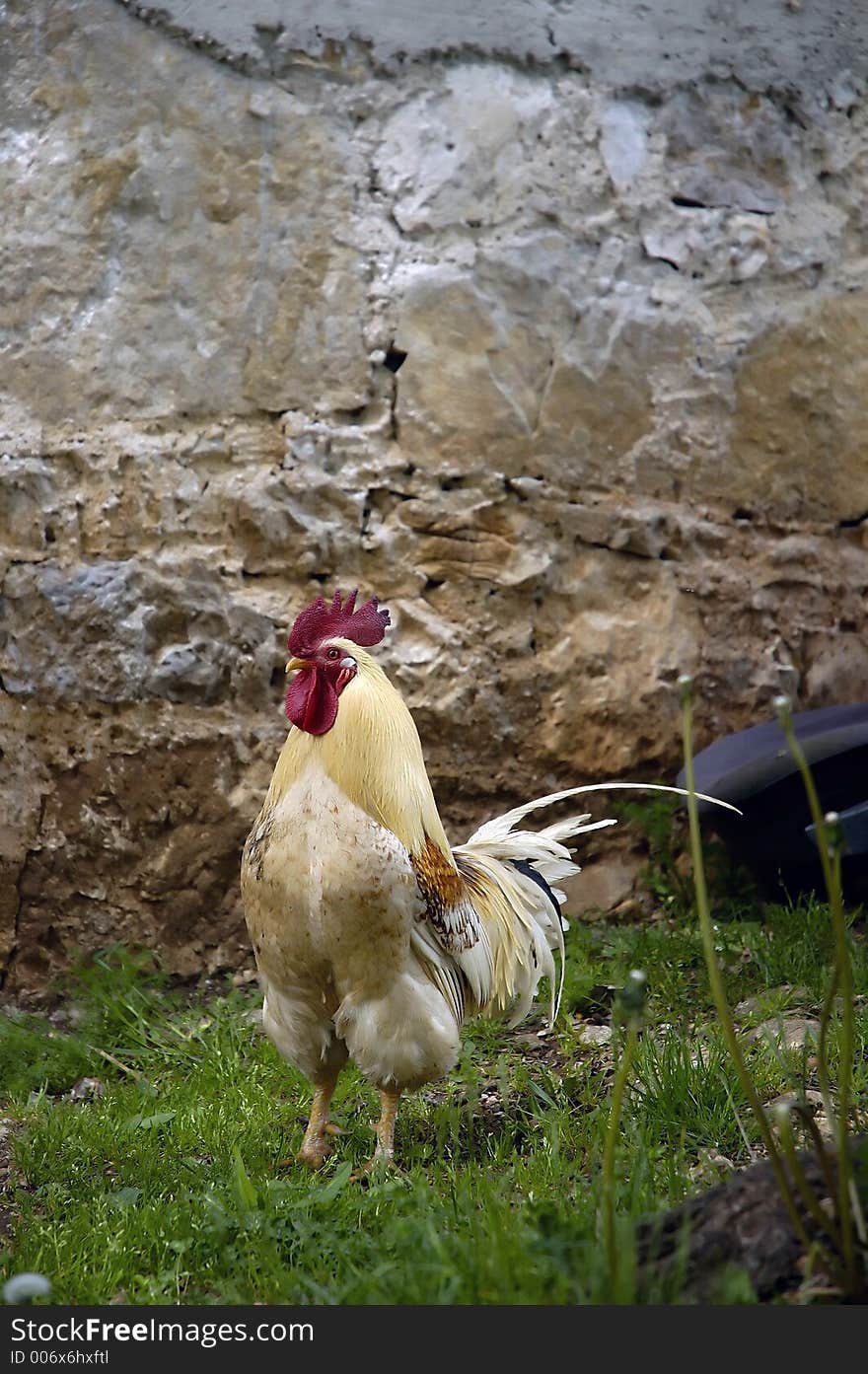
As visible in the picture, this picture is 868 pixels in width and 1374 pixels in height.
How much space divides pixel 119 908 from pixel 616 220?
381 centimetres

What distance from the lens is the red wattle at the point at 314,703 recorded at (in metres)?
3.29

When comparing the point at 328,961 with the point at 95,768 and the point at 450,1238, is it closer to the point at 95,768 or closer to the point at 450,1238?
the point at 450,1238

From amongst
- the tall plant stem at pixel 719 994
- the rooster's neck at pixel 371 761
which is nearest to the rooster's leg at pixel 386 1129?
the rooster's neck at pixel 371 761

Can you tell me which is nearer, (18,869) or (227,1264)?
(227,1264)

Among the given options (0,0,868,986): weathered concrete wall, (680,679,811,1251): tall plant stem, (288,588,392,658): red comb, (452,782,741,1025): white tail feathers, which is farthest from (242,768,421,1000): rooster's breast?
(0,0,868,986): weathered concrete wall

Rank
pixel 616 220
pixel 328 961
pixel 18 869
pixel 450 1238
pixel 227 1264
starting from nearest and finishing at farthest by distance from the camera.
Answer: pixel 450 1238
pixel 227 1264
pixel 328 961
pixel 18 869
pixel 616 220

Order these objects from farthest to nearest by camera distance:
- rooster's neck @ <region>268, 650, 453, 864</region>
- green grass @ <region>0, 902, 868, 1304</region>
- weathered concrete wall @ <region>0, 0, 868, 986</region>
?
1. weathered concrete wall @ <region>0, 0, 868, 986</region>
2. rooster's neck @ <region>268, 650, 453, 864</region>
3. green grass @ <region>0, 902, 868, 1304</region>

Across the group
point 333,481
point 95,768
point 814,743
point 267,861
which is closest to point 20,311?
point 333,481

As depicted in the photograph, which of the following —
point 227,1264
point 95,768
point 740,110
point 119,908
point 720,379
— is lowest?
point 119,908

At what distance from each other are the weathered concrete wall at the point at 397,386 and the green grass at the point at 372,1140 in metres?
0.64

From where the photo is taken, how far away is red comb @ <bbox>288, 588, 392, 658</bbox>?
339 centimetres

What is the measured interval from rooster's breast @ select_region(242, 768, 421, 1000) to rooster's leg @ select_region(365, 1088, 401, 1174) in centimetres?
41

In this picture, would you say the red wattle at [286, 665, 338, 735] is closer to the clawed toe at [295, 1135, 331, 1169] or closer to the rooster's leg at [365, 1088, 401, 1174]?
the rooster's leg at [365, 1088, 401, 1174]

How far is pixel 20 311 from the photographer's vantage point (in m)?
4.96
